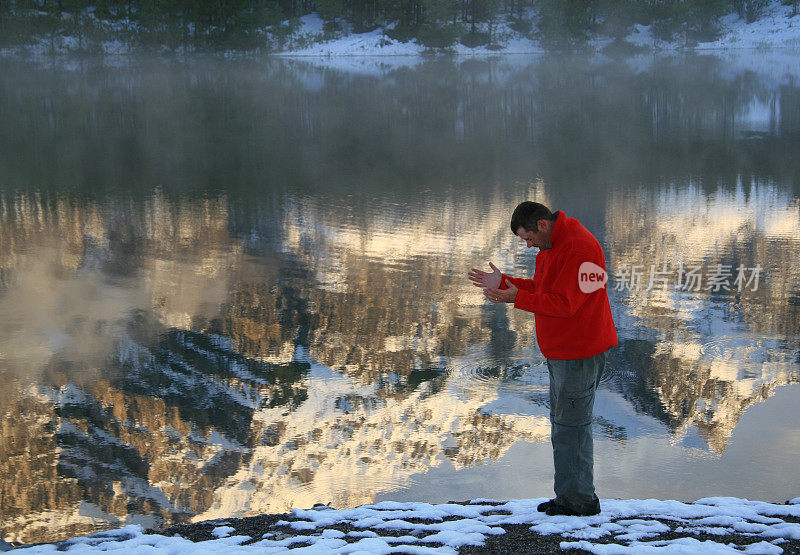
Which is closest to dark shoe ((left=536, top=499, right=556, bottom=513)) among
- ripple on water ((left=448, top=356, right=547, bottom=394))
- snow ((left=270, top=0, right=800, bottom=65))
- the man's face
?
the man's face

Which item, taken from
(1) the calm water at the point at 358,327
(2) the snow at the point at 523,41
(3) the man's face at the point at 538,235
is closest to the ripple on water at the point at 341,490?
(1) the calm water at the point at 358,327

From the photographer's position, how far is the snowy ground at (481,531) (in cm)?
545

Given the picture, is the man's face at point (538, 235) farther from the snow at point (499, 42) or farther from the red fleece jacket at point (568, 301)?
the snow at point (499, 42)

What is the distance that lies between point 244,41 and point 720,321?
8769cm

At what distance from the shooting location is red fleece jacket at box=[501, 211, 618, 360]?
5.50 metres

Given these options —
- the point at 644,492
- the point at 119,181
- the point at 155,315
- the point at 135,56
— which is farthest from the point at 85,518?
the point at 135,56

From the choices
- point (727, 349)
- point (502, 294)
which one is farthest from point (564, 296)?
point (727, 349)

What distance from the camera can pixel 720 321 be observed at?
1102 cm

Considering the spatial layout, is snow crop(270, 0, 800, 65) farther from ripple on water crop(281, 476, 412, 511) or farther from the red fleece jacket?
the red fleece jacket

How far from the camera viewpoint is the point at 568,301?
548 centimetres

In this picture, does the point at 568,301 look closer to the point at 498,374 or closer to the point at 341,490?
the point at 341,490

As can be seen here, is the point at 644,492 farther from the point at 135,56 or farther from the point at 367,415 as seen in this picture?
the point at 135,56

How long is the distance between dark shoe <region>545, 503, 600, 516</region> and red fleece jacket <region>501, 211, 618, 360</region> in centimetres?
108

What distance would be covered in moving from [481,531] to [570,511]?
0.66m
